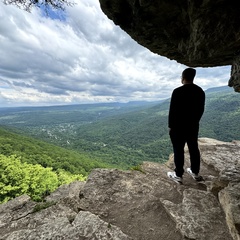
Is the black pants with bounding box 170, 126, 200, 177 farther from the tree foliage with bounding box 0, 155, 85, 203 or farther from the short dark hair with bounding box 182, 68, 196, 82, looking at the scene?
the tree foliage with bounding box 0, 155, 85, 203

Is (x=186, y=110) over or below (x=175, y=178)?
over

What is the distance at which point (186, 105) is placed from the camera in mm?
5562

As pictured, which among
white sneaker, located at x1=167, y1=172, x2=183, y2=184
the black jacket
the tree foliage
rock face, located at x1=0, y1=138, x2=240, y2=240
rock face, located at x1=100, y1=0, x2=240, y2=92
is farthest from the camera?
the tree foliage

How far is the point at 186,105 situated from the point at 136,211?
11.4ft

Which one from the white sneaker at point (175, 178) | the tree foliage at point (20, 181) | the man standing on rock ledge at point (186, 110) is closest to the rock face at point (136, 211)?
the white sneaker at point (175, 178)

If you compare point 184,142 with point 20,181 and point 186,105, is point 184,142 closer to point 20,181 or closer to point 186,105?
point 186,105

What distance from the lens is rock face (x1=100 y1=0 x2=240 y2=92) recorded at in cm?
504

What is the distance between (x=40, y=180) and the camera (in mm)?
31156

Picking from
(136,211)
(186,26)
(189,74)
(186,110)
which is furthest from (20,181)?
(186,26)

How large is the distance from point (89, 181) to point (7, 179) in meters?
27.8

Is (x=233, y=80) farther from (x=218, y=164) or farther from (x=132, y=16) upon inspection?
(x=132, y=16)

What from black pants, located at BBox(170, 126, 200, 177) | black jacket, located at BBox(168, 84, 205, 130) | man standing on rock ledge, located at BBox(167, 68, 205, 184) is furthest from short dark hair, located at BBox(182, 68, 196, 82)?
black pants, located at BBox(170, 126, 200, 177)

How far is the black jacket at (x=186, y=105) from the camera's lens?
5535mm

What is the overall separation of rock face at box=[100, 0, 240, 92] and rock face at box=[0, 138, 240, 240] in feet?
13.4
